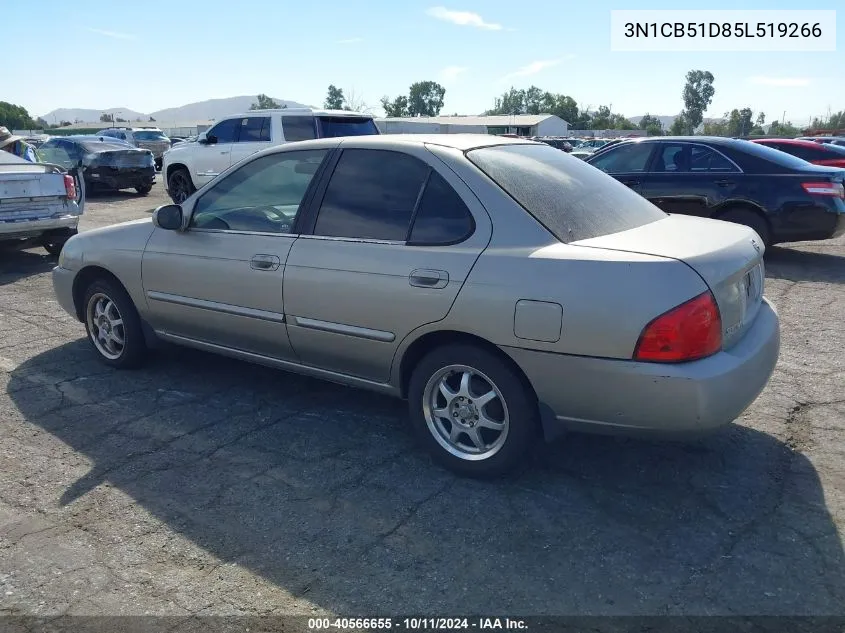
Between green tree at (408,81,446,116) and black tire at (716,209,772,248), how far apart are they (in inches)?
4975

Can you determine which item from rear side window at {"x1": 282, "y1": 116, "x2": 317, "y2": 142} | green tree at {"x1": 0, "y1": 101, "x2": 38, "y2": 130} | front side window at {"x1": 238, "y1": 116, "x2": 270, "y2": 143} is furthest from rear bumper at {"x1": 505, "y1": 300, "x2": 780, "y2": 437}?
green tree at {"x1": 0, "y1": 101, "x2": 38, "y2": 130}

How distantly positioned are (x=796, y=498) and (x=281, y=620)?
7.77ft

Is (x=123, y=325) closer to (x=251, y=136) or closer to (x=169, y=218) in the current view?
(x=169, y=218)

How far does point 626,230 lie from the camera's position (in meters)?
3.52

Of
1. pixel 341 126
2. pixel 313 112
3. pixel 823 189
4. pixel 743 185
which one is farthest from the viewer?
pixel 313 112

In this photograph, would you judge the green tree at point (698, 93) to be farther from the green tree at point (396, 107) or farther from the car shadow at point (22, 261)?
the car shadow at point (22, 261)

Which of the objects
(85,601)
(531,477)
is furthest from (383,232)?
(85,601)

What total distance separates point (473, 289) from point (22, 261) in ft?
27.4

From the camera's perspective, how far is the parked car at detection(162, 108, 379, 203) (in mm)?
12328

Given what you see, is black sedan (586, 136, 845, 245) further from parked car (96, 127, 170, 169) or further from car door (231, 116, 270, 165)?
parked car (96, 127, 170, 169)

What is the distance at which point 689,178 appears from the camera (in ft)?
28.9

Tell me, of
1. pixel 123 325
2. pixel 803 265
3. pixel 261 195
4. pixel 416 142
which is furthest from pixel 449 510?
pixel 803 265

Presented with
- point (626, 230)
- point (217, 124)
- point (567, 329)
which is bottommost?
point (567, 329)

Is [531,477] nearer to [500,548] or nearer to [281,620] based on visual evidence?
[500,548]
